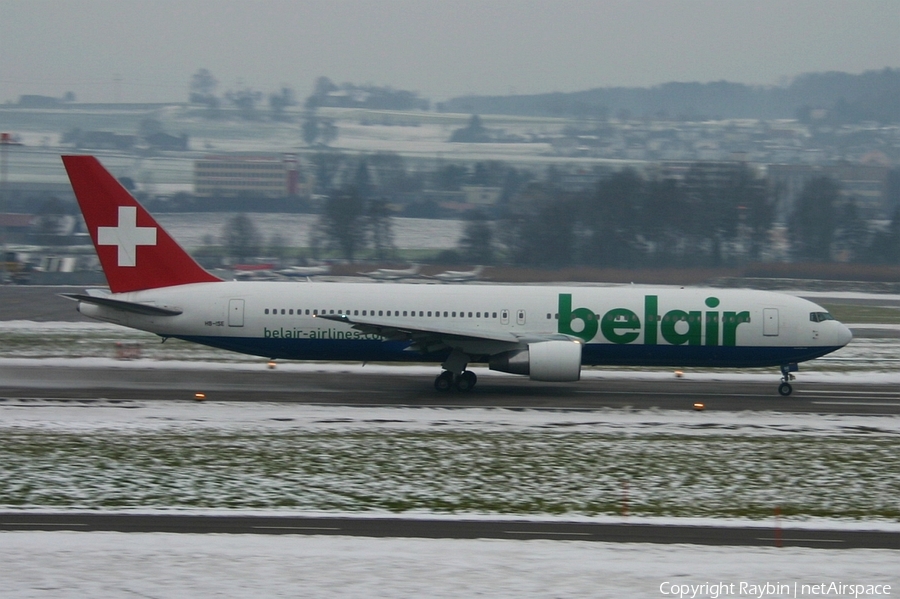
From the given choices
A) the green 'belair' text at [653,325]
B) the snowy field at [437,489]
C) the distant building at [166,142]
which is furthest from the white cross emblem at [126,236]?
the distant building at [166,142]

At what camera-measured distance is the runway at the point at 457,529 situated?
48.5 feet

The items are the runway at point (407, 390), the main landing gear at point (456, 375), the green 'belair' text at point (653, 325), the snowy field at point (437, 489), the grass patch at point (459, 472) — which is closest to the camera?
the snowy field at point (437, 489)

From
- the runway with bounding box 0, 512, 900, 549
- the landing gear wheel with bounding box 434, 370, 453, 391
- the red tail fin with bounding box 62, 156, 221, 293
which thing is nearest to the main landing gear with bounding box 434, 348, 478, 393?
the landing gear wheel with bounding box 434, 370, 453, 391

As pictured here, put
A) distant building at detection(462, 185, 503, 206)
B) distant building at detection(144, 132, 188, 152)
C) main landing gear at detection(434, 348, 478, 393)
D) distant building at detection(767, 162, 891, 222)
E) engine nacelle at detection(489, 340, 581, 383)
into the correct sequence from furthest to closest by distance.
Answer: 1. distant building at detection(144, 132, 188, 152)
2. distant building at detection(462, 185, 503, 206)
3. distant building at detection(767, 162, 891, 222)
4. main landing gear at detection(434, 348, 478, 393)
5. engine nacelle at detection(489, 340, 581, 383)

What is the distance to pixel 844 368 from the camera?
3491cm

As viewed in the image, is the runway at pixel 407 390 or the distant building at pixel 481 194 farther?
the distant building at pixel 481 194

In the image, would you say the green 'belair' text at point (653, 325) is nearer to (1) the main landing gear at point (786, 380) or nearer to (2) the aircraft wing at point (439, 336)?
(2) the aircraft wing at point (439, 336)

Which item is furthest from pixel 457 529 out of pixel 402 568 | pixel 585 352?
pixel 585 352

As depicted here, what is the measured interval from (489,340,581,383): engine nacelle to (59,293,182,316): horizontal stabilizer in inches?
406

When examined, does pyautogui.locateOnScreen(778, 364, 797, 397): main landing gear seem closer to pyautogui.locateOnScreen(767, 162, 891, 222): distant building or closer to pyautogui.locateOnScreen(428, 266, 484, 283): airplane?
pyautogui.locateOnScreen(428, 266, 484, 283): airplane

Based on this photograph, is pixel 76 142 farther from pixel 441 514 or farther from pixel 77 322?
pixel 441 514

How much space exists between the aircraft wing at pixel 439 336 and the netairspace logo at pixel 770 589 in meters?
15.0

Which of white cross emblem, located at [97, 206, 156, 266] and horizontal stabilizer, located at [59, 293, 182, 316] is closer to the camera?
horizontal stabilizer, located at [59, 293, 182, 316]

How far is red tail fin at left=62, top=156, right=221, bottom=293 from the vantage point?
1153 inches
